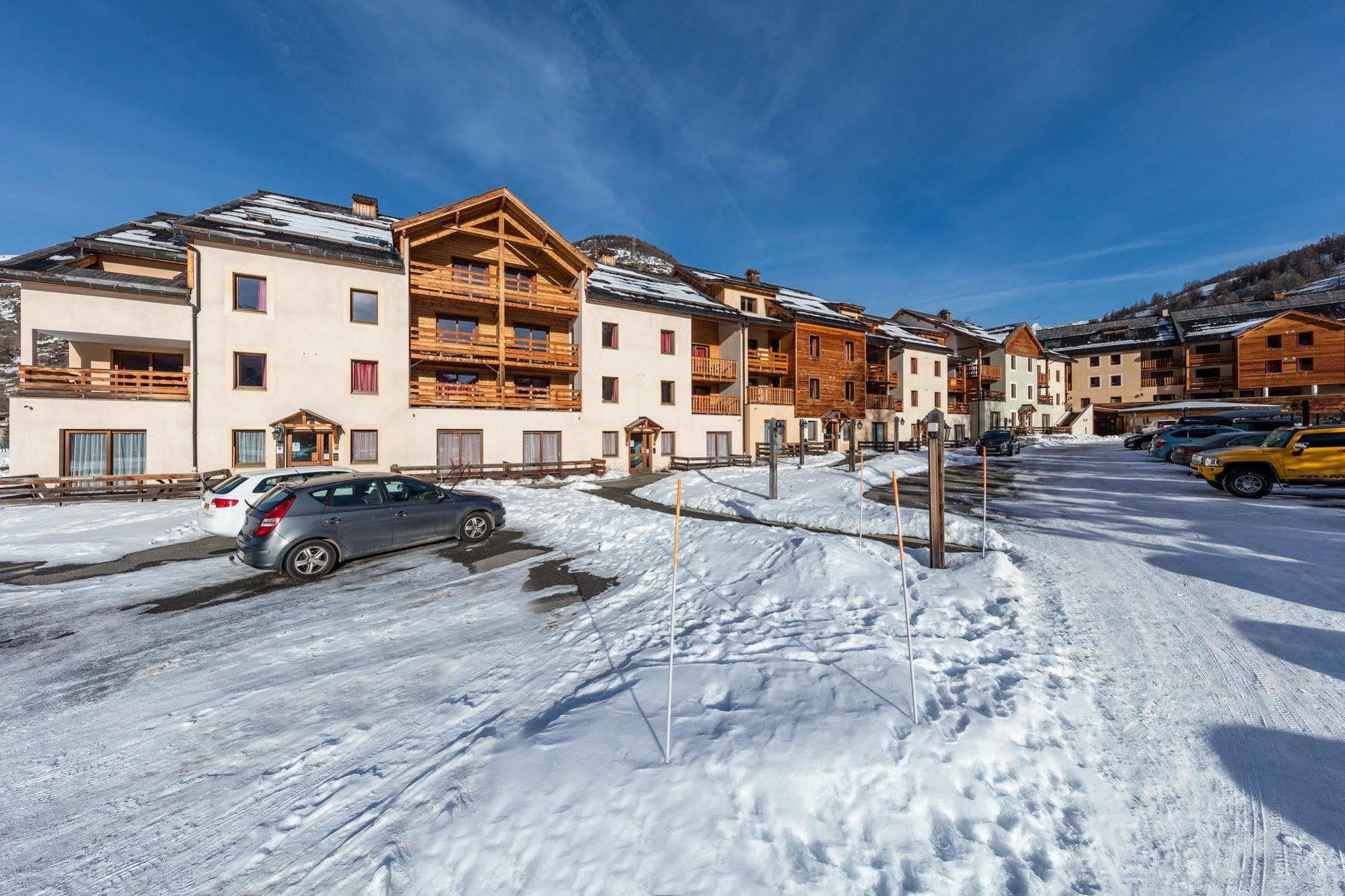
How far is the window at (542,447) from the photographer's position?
24.5 metres

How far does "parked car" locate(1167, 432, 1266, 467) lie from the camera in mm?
21359

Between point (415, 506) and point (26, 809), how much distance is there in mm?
6735

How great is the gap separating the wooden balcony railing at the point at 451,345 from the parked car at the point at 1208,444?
30700 mm

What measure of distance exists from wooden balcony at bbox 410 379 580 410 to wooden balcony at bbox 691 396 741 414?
7.49 metres

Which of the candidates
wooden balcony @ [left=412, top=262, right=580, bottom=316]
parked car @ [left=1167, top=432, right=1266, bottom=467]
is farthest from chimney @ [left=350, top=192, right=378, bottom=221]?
parked car @ [left=1167, top=432, right=1266, bottom=467]

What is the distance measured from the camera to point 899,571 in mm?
7613

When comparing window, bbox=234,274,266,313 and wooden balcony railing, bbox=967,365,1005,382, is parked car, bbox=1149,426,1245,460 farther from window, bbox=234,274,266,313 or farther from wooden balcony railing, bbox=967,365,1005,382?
window, bbox=234,274,266,313

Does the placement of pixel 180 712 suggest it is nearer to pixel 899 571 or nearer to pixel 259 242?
pixel 899 571

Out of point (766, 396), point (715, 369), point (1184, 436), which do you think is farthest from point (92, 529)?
point (1184, 436)

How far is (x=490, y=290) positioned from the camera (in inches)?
950

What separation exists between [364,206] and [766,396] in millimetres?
25411

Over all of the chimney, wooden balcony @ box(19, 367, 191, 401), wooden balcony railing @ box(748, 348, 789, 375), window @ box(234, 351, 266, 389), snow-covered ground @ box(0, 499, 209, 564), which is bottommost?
snow-covered ground @ box(0, 499, 209, 564)

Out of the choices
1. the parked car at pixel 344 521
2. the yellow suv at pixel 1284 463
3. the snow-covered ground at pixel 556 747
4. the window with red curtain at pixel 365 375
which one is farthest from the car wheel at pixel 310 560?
the yellow suv at pixel 1284 463

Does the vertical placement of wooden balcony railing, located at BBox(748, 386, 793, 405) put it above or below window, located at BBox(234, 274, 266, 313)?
below
